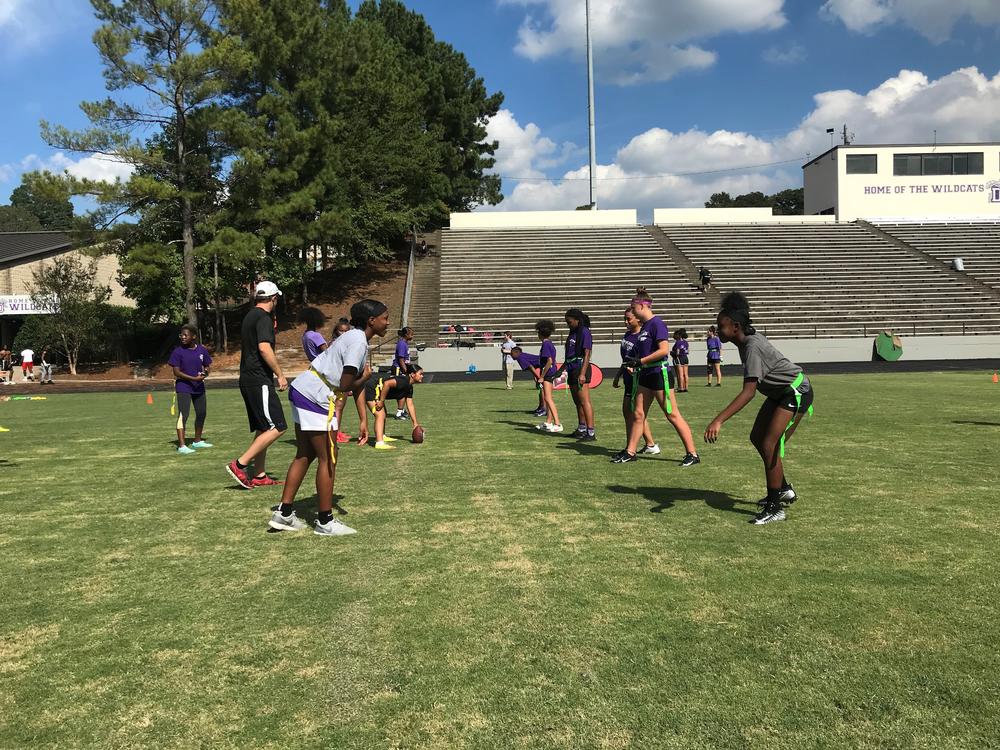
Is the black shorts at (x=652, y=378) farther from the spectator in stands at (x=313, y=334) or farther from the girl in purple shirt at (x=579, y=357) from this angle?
the spectator in stands at (x=313, y=334)

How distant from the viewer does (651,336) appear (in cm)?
818

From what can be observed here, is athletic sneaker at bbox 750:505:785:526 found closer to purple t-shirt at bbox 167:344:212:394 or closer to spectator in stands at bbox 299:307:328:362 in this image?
spectator in stands at bbox 299:307:328:362

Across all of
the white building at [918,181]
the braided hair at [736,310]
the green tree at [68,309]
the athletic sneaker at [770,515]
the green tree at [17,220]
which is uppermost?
the green tree at [17,220]

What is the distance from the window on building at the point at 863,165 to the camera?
49750mm

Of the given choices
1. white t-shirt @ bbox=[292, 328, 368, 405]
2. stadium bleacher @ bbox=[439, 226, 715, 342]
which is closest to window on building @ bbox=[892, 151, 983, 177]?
stadium bleacher @ bbox=[439, 226, 715, 342]

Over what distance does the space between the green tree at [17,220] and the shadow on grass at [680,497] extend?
378 feet

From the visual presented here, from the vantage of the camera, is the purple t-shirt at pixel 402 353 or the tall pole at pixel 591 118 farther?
the tall pole at pixel 591 118

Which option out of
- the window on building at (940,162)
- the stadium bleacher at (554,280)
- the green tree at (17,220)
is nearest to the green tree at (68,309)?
the stadium bleacher at (554,280)

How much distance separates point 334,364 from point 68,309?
32.8 metres

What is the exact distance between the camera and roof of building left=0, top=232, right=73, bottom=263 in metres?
41.0

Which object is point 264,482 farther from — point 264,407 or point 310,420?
point 310,420

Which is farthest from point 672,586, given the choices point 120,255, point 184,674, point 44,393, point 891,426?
point 120,255

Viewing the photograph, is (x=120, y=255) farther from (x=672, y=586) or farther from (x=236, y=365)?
(x=672, y=586)

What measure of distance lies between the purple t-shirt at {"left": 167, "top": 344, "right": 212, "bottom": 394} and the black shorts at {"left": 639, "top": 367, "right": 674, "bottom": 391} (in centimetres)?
612
